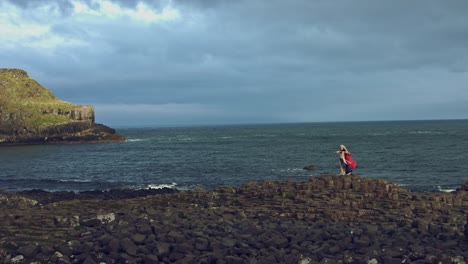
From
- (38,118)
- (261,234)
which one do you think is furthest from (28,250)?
(38,118)

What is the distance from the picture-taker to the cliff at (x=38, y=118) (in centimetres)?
10925

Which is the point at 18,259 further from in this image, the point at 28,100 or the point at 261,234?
the point at 28,100

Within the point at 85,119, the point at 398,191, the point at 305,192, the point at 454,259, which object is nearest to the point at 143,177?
the point at 305,192

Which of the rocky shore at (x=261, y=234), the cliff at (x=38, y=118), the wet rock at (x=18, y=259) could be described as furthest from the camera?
the cliff at (x=38, y=118)

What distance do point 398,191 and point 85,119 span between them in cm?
11660

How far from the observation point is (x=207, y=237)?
12.8 m

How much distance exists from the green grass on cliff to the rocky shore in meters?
106

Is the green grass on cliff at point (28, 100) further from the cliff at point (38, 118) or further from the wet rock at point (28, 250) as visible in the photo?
the wet rock at point (28, 250)


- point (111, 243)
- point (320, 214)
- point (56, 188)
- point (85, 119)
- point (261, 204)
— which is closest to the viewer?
point (111, 243)

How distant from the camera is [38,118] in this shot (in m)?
115

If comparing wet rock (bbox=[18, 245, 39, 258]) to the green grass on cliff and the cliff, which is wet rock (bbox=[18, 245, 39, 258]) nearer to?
the cliff

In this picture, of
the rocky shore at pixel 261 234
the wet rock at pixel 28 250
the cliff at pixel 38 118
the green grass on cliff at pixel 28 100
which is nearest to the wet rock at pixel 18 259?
the rocky shore at pixel 261 234

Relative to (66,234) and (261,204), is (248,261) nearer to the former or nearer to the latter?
(66,234)

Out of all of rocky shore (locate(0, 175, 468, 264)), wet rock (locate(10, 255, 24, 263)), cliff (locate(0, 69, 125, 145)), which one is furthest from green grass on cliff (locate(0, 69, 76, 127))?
wet rock (locate(10, 255, 24, 263))
